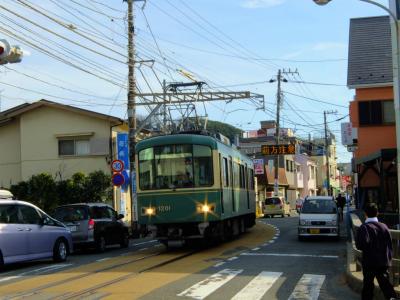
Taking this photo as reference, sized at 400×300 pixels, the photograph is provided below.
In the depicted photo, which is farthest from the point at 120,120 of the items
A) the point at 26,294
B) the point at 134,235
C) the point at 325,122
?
the point at 325,122

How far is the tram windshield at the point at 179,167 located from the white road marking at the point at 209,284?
15.7 ft

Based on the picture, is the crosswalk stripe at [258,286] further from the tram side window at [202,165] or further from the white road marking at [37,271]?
the white road marking at [37,271]

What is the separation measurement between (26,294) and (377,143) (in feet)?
78.4

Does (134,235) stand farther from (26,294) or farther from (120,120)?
(26,294)

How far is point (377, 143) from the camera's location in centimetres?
3102

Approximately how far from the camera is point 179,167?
18094 mm

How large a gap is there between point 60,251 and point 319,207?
10571mm

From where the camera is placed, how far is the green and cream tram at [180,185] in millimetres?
17781

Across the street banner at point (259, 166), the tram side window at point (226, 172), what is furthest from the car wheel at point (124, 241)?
the street banner at point (259, 166)

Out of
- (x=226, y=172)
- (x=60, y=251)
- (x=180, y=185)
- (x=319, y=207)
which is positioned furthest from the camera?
(x=319, y=207)

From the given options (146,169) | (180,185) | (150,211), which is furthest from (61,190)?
(180,185)

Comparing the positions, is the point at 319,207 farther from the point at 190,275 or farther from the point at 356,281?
the point at 356,281

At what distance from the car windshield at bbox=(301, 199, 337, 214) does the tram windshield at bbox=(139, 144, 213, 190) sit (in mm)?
6689

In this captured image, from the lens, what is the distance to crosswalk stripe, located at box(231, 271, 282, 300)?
33.8 ft
